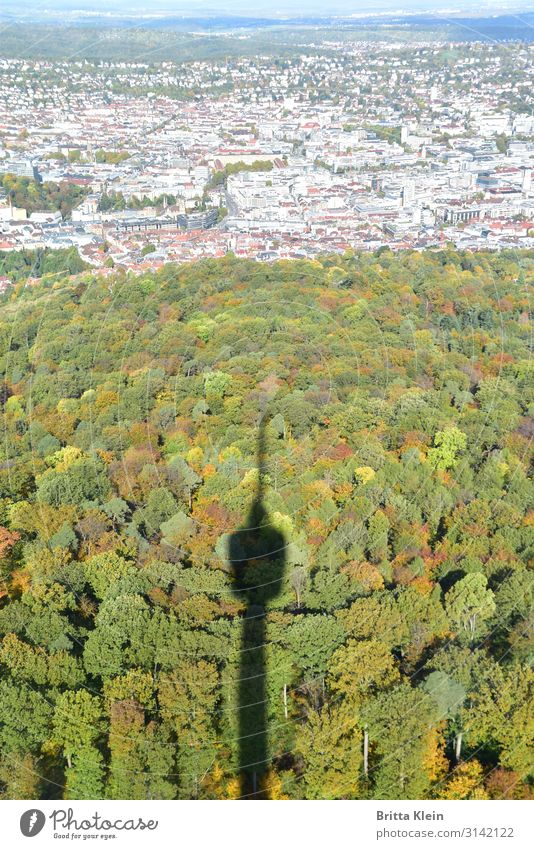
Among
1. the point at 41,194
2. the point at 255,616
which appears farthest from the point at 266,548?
the point at 41,194

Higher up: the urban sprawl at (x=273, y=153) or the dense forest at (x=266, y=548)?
the urban sprawl at (x=273, y=153)

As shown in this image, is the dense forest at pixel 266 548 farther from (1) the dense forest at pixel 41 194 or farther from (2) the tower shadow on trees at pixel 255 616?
(1) the dense forest at pixel 41 194

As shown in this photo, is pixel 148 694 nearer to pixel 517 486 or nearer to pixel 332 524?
pixel 332 524

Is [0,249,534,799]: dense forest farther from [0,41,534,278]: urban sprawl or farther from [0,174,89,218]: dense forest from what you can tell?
[0,174,89,218]: dense forest

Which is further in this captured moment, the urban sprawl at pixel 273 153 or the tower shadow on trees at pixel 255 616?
the urban sprawl at pixel 273 153

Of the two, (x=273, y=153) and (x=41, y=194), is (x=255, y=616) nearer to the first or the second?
(x=273, y=153)

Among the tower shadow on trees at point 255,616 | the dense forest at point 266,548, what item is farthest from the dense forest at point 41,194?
the tower shadow on trees at point 255,616

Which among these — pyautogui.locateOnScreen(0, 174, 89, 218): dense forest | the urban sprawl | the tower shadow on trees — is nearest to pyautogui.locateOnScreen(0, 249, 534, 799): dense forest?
the tower shadow on trees
